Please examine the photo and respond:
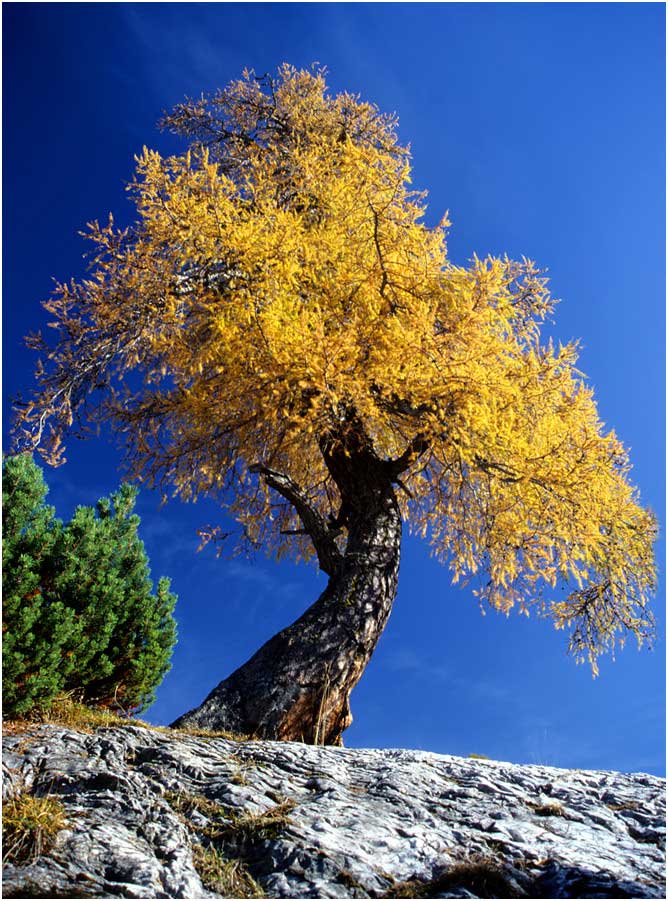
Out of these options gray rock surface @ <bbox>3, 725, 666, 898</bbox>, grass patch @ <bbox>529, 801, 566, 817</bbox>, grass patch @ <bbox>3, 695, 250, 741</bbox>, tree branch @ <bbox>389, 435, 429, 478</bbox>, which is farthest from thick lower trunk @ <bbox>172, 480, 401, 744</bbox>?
grass patch @ <bbox>529, 801, 566, 817</bbox>

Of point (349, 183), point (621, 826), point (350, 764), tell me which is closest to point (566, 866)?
point (621, 826)

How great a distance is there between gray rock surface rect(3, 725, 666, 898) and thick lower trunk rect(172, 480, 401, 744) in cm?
100

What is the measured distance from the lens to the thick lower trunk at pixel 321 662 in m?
6.38

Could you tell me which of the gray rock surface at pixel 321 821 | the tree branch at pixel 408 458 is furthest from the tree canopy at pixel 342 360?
the gray rock surface at pixel 321 821

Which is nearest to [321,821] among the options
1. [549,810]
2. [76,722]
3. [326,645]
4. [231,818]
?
[231,818]

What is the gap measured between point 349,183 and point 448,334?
8.94 ft

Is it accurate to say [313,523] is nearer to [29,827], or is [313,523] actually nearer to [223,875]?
[223,875]

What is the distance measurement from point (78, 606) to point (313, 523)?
2.66 meters

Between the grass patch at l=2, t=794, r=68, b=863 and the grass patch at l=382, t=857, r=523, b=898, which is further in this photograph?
the grass patch at l=382, t=857, r=523, b=898

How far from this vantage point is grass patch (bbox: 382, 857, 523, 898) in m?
3.32

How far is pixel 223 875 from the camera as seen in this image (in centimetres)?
340

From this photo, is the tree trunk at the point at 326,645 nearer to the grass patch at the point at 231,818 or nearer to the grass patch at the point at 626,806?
the grass patch at the point at 231,818

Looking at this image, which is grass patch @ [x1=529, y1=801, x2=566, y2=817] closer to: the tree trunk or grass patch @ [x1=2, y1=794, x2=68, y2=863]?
the tree trunk

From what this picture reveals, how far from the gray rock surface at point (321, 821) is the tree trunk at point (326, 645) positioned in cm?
101
